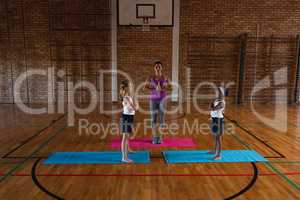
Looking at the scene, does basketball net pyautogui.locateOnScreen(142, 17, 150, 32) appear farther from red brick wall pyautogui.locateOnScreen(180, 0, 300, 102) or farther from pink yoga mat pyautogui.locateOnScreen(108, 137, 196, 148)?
pink yoga mat pyautogui.locateOnScreen(108, 137, 196, 148)

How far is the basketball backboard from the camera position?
994cm

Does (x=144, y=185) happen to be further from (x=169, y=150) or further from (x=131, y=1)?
(x=131, y=1)

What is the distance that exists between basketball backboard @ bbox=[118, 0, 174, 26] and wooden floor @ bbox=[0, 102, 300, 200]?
5.14 meters

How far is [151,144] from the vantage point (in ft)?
18.6

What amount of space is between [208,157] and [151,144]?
1239mm

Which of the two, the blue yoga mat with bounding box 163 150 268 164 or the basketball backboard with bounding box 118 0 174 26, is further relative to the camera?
the basketball backboard with bounding box 118 0 174 26

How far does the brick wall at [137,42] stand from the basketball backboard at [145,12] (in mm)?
303

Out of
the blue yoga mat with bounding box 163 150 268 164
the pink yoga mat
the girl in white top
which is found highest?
the girl in white top

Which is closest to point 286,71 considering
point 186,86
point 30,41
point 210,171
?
point 186,86

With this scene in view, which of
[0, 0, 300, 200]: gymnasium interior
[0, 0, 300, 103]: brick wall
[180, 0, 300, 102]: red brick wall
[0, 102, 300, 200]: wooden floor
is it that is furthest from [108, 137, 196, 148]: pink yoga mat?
[180, 0, 300, 102]: red brick wall

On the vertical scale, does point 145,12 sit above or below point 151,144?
above

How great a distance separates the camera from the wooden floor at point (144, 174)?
3.62 m

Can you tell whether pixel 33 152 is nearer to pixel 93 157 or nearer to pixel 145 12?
pixel 93 157

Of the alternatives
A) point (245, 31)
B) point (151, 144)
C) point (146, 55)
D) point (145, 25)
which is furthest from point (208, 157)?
point (245, 31)
